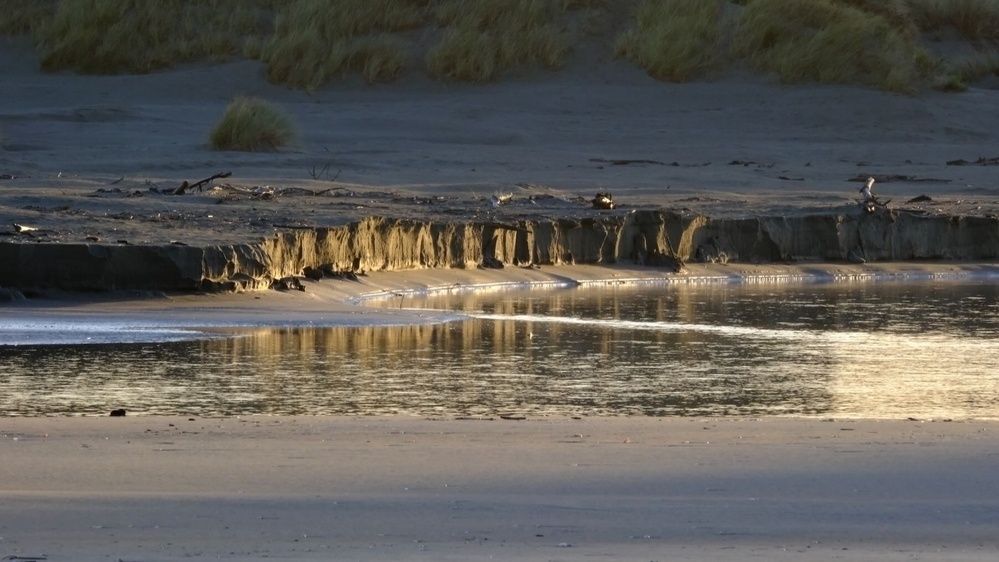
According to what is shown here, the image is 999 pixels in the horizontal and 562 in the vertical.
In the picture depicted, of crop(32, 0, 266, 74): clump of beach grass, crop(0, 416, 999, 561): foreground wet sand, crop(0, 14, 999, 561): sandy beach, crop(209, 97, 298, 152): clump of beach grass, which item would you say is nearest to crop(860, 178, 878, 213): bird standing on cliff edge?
crop(0, 14, 999, 561): sandy beach

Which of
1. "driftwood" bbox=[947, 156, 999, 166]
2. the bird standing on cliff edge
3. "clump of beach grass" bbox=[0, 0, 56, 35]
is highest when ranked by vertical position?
"clump of beach grass" bbox=[0, 0, 56, 35]

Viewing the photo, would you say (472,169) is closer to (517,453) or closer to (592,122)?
(592,122)

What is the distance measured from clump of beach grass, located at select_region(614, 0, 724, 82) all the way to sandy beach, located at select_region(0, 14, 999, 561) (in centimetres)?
38

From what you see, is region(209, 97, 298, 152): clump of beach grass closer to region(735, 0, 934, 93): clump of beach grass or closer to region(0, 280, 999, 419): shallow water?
region(0, 280, 999, 419): shallow water

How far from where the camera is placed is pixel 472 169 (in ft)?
54.7

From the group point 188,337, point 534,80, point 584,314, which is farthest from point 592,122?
point 188,337

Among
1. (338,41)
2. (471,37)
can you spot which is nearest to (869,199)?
(471,37)

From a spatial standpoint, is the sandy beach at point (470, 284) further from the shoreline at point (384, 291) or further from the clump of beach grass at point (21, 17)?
the clump of beach grass at point (21, 17)

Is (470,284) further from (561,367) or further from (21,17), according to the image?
(21,17)

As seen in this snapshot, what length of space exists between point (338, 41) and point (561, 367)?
49.9 ft


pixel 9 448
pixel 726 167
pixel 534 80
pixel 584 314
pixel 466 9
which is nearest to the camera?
pixel 9 448

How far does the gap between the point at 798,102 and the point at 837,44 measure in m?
2.09

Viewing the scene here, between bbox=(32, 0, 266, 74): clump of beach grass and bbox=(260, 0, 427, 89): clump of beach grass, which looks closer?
bbox=(260, 0, 427, 89): clump of beach grass

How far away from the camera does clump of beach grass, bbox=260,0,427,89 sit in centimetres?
2219
